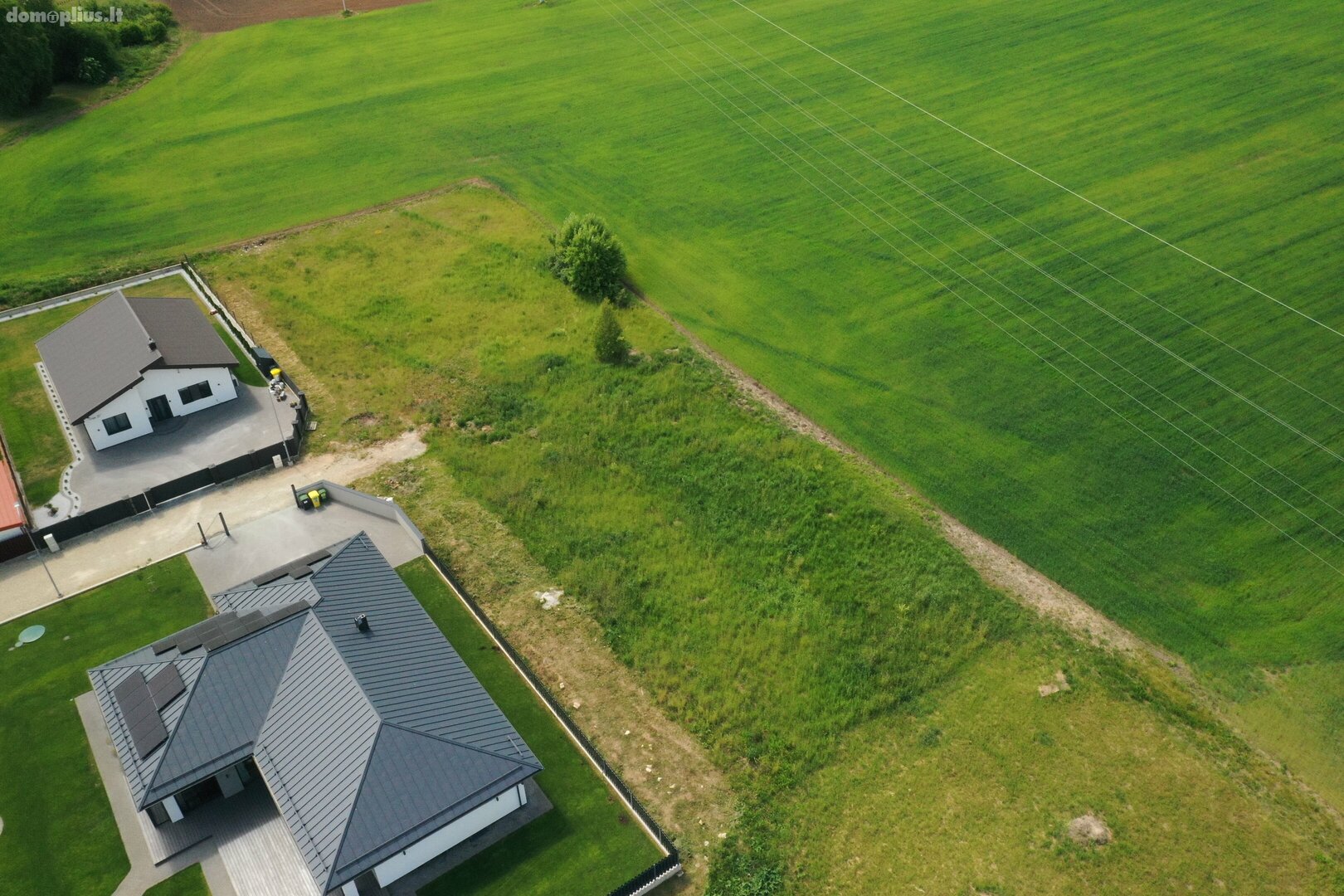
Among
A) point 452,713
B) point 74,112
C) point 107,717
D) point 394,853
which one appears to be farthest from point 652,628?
point 74,112

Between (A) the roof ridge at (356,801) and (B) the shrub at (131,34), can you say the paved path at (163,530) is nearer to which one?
(A) the roof ridge at (356,801)

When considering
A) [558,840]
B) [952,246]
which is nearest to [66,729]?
[558,840]

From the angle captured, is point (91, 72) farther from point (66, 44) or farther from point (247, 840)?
point (247, 840)

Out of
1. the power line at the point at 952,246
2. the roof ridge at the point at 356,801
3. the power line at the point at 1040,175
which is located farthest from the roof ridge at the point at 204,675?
the power line at the point at 1040,175

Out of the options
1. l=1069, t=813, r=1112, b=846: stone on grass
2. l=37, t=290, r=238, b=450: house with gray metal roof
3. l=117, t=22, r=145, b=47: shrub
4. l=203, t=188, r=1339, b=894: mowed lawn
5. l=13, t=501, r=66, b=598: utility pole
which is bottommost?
l=1069, t=813, r=1112, b=846: stone on grass

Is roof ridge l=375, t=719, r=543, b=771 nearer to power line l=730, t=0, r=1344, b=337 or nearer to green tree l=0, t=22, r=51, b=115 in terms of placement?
power line l=730, t=0, r=1344, b=337

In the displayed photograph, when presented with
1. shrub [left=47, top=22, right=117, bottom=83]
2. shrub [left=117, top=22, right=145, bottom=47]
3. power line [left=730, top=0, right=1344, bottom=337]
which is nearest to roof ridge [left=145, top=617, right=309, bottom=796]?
power line [left=730, top=0, right=1344, bottom=337]
